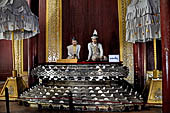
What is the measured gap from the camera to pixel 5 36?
4.78 meters

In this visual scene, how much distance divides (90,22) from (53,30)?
133 centimetres

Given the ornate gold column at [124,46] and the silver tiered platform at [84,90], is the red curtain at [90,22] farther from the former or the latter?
the silver tiered platform at [84,90]

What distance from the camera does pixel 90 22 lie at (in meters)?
5.84

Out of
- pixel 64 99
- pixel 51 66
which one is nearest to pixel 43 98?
pixel 64 99

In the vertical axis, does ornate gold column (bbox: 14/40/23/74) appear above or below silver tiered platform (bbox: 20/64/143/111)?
above

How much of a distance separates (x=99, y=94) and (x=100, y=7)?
3.47 metres

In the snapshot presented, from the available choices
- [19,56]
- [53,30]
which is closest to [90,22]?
[53,30]

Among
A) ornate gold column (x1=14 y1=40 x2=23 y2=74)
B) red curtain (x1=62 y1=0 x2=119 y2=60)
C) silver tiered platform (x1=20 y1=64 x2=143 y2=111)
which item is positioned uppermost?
red curtain (x1=62 y1=0 x2=119 y2=60)

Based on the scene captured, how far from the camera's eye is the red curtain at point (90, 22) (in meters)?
5.68

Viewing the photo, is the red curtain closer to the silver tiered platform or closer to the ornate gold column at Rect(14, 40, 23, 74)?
the ornate gold column at Rect(14, 40, 23, 74)

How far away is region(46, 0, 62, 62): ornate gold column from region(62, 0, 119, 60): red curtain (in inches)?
5.7

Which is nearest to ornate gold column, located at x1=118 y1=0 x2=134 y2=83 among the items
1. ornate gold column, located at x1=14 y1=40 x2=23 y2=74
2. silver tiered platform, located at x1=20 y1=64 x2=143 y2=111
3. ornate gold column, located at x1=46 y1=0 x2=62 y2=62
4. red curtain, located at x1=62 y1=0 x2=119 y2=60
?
red curtain, located at x1=62 y1=0 x2=119 y2=60

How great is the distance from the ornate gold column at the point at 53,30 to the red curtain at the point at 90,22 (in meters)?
0.14

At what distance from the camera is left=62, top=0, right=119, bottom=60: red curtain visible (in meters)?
5.68
